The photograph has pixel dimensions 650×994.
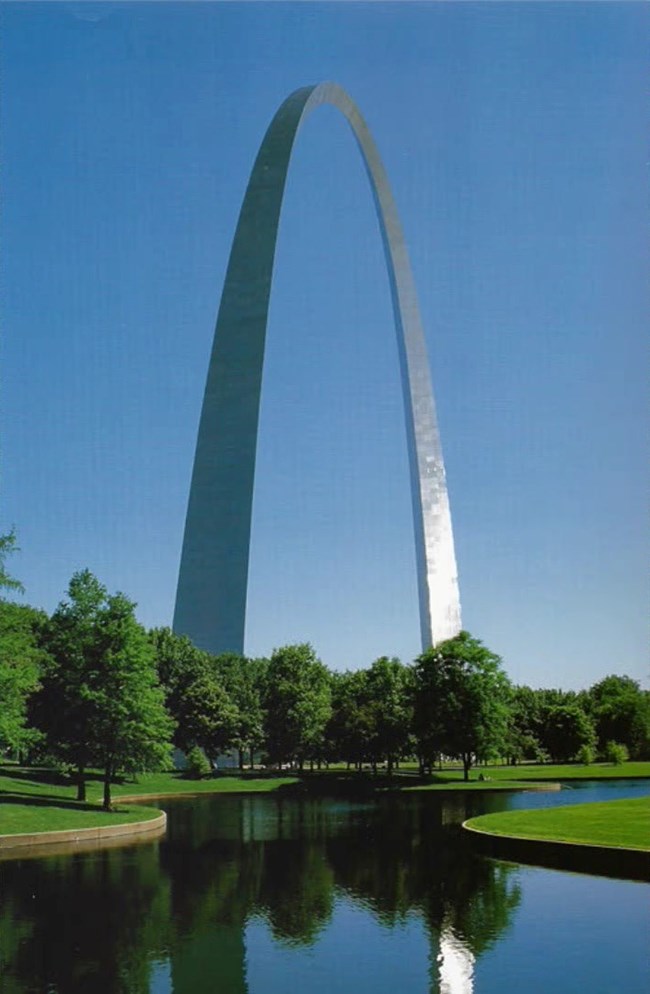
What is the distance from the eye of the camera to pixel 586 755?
202 feet

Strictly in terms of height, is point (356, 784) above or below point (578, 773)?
below

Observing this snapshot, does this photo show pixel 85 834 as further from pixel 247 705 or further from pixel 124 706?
pixel 247 705

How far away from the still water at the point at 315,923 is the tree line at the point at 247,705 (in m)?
9.50

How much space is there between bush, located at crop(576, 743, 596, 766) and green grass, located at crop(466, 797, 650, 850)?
106 ft

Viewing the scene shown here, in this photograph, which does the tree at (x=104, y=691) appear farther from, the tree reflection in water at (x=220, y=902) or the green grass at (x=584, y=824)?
the green grass at (x=584, y=824)

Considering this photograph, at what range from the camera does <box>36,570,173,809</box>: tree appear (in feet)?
115

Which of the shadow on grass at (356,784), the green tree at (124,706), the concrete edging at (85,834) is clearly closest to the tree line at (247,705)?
the green tree at (124,706)

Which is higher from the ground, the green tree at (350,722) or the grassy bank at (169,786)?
the green tree at (350,722)

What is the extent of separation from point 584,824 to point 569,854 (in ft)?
12.2

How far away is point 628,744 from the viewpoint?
69688 mm

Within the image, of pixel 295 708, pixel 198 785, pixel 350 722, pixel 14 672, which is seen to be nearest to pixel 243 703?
pixel 295 708

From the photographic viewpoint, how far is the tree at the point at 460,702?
5131 cm

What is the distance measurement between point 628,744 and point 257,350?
39.1 metres

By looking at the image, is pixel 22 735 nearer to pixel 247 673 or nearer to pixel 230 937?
pixel 230 937
